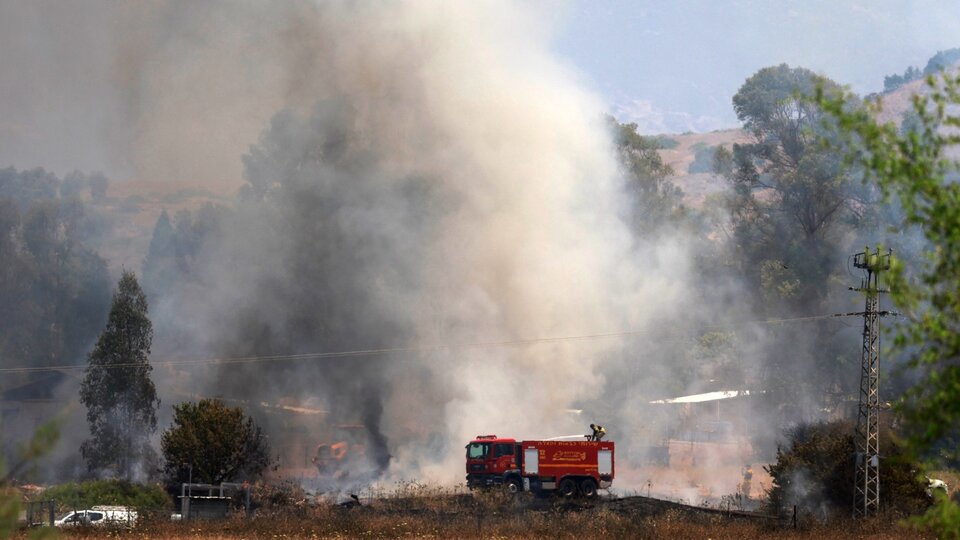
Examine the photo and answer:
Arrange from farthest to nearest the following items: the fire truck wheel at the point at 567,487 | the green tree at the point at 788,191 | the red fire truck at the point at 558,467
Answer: the green tree at the point at 788,191, the red fire truck at the point at 558,467, the fire truck wheel at the point at 567,487

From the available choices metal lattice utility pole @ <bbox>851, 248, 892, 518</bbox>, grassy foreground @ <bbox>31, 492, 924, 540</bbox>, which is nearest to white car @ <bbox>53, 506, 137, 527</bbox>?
grassy foreground @ <bbox>31, 492, 924, 540</bbox>

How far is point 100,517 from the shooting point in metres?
40.5

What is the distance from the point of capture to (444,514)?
1560 inches

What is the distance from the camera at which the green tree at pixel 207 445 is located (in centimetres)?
4712

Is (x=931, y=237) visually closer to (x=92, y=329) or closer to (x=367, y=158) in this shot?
(x=367, y=158)

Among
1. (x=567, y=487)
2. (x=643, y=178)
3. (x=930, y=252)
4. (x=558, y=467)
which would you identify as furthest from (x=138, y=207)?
(x=930, y=252)

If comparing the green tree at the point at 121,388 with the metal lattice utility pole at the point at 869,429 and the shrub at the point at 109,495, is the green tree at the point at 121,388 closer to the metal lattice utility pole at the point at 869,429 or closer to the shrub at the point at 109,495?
the shrub at the point at 109,495

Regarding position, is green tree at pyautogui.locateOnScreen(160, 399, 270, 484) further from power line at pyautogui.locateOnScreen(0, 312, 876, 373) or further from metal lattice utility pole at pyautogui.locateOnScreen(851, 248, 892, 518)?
metal lattice utility pole at pyautogui.locateOnScreen(851, 248, 892, 518)

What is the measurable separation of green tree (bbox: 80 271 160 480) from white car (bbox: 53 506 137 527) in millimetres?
17361

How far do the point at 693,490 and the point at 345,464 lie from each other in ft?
56.5

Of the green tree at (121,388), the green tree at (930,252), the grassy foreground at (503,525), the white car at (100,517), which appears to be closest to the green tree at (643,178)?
the green tree at (121,388)

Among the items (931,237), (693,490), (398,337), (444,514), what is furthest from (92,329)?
(931,237)

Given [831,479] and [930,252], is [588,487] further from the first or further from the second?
[930,252]

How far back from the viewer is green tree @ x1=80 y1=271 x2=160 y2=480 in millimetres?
60500
